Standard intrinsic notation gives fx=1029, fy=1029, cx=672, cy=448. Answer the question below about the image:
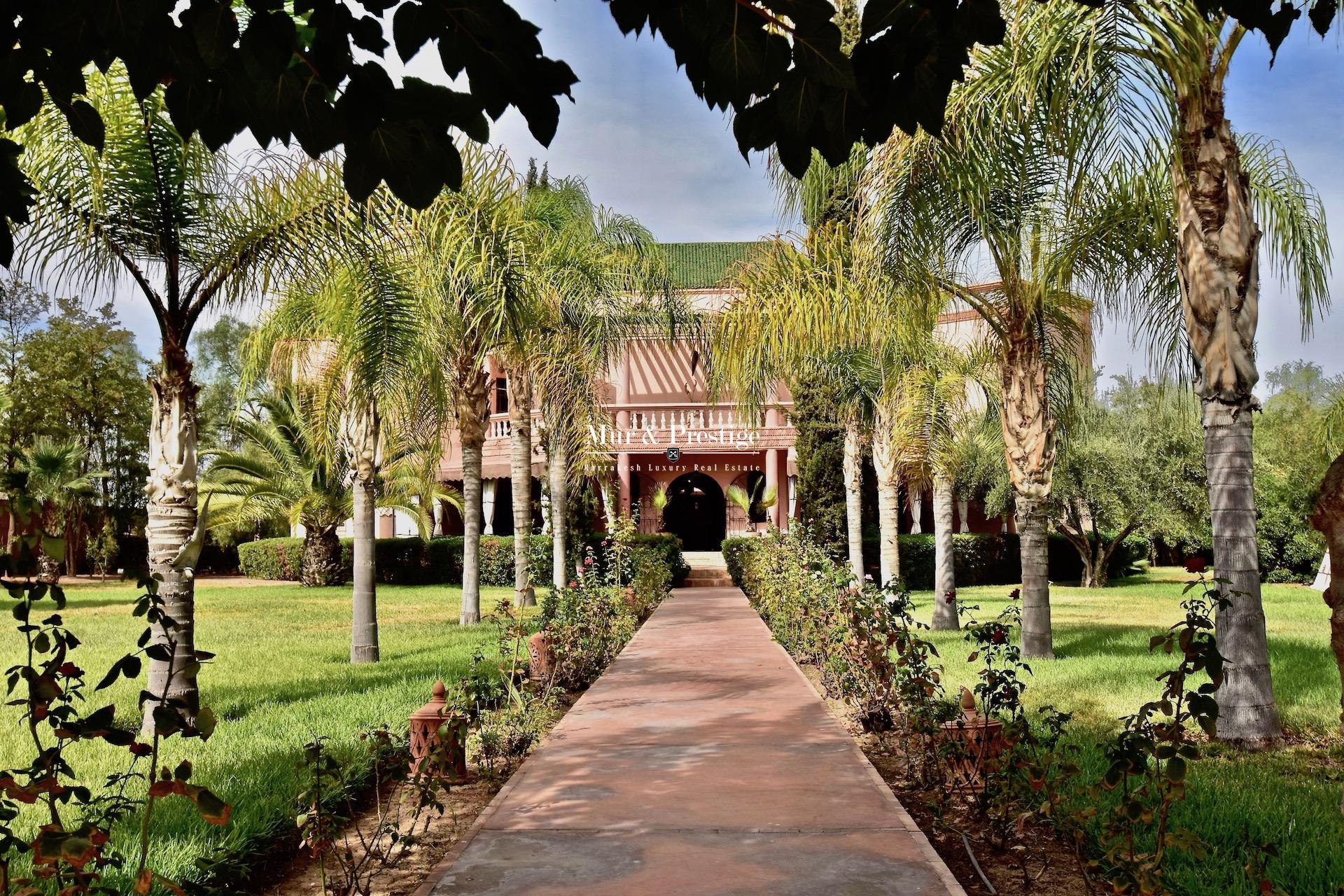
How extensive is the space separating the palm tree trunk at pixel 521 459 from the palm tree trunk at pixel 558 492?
0.42m

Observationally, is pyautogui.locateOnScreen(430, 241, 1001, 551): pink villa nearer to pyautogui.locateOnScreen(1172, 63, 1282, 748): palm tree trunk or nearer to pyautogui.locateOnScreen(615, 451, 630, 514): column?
pyautogui.locateOnScreen(615, 451, 630, 514): column

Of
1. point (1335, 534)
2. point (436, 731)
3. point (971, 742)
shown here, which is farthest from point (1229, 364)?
point (436, 731)

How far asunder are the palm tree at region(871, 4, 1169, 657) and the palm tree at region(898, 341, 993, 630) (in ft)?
7.53

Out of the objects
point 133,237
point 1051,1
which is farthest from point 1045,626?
point 133,237

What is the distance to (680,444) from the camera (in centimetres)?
2573

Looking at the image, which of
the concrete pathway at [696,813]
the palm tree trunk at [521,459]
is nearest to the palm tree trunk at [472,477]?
the palm tree trunk at [521,459]

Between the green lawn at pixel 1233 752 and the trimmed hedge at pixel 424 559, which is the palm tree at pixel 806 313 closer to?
the green lawn at pixel 1233 752

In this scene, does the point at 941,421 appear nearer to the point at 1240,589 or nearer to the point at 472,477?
the point at 472,477

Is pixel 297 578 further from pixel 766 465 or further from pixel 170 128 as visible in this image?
pixel 170 128

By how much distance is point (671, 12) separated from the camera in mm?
2074

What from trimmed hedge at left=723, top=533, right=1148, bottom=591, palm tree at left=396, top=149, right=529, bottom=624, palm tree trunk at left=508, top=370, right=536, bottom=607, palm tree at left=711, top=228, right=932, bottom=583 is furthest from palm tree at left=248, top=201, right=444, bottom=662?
trimmed hedge at left=723, top=533, right=1148, bottom=591

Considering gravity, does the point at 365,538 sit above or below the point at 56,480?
below

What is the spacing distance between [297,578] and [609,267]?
15.2 meters

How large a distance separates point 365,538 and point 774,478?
15780 mm
